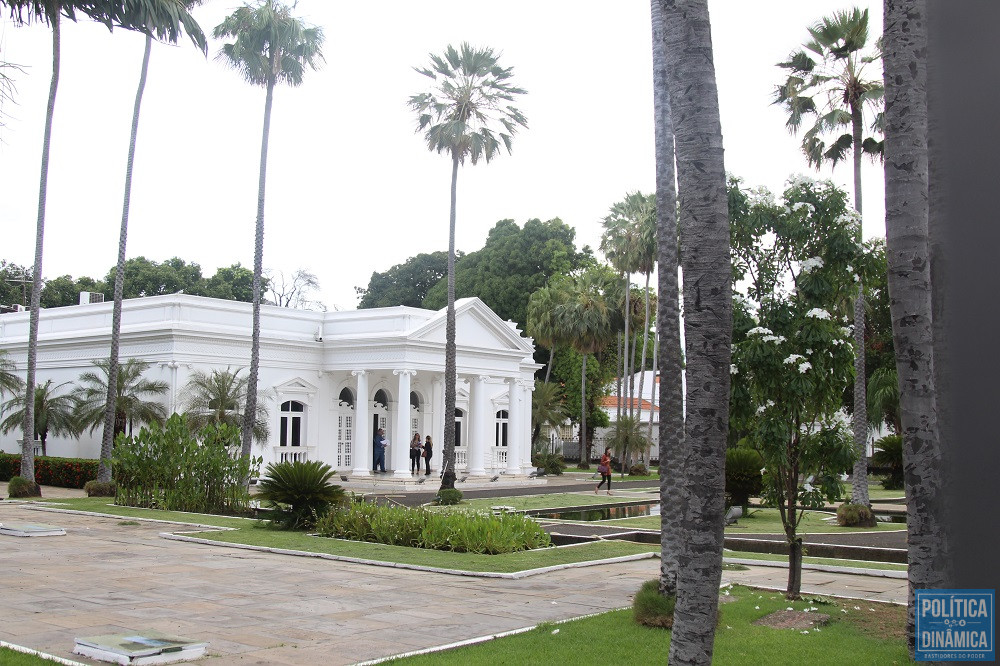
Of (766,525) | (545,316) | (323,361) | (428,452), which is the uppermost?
(545,316)

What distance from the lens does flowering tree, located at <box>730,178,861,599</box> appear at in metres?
9.99

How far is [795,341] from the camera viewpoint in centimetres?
1006

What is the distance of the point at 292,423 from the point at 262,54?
13.6m

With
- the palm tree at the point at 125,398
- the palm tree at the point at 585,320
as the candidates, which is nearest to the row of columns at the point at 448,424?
the palm tree at the point at 585,320

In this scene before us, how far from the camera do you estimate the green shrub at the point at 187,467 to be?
21172 millimetres

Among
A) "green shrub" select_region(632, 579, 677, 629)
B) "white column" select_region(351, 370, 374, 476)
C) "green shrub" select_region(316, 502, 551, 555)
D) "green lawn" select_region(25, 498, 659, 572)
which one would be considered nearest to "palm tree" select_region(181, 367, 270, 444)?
"white column" select_region(351, 370, 374, 476)

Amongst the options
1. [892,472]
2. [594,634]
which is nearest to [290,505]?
[594,634]

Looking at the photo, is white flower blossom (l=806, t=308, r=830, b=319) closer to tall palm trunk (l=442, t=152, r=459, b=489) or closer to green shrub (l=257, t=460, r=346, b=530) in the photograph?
green shrub (l=257, t=460, r=346, b=530)

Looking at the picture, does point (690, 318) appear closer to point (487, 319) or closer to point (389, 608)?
point (389, 608)

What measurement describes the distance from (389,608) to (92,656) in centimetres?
333

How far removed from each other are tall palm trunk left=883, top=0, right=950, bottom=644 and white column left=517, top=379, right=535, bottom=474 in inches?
1360

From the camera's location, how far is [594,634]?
27.6ft

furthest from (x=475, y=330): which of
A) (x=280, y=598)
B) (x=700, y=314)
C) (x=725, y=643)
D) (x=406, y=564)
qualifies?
(x=700, y=314)

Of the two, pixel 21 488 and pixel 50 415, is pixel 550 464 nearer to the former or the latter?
pixel 50 415
